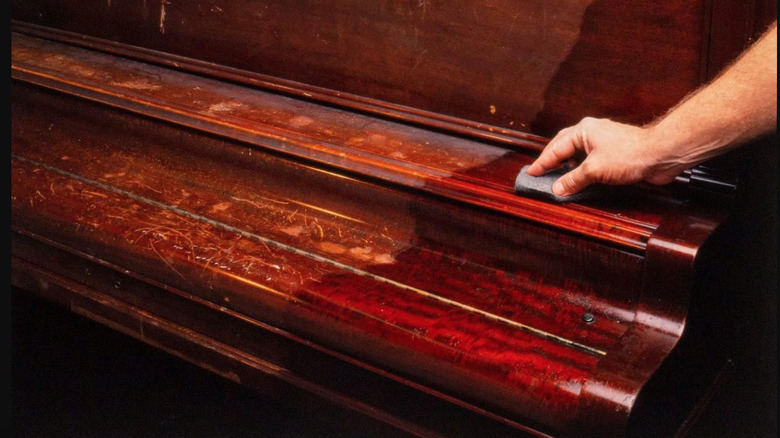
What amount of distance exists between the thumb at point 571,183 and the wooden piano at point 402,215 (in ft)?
0.10

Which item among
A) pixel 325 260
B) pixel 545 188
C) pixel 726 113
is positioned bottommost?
pixel 325 260

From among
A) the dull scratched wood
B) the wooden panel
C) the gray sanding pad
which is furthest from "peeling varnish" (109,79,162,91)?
the gray sanding pad

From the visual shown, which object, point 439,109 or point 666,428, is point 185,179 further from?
point 666,428

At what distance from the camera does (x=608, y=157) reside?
1.46 metres

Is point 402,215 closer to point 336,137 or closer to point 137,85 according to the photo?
point 336,137

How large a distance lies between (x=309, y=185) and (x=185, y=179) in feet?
1.16

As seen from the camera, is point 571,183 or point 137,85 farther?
point 137,85

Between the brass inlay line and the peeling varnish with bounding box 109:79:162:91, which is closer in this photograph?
the brass inlay line

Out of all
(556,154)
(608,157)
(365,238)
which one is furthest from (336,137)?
(608,157)

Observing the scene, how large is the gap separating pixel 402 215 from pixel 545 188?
1.00 ft

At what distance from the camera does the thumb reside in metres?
1.48

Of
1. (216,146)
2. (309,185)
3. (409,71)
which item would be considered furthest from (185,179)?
(409,71)

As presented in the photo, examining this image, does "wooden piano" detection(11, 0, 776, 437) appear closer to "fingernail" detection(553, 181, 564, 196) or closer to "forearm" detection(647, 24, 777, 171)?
"fingernail" detection(553, 181, 564, 196)

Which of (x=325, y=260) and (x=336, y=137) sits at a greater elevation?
(x=336, y=137)
